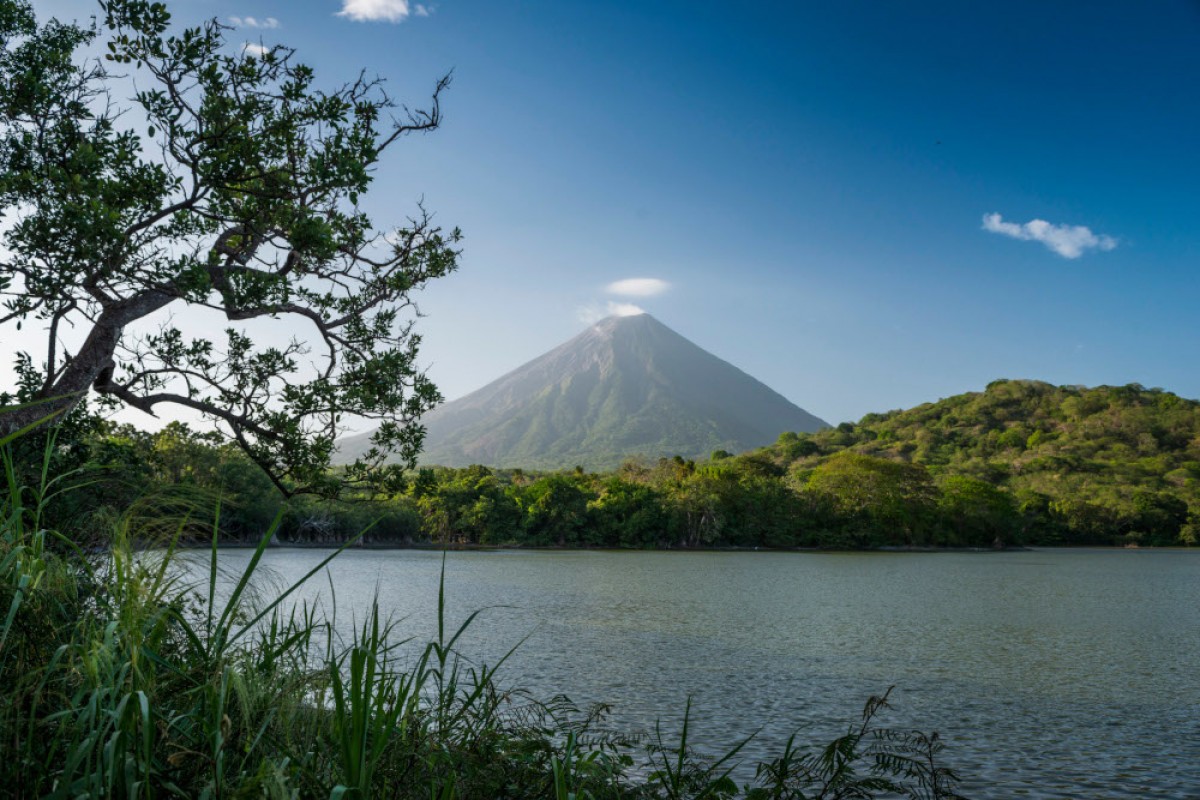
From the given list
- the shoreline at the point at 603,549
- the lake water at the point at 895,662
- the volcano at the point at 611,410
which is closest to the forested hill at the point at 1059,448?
the shoreline at the point at 603,549

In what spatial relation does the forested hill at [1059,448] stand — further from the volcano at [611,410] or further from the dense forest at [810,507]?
the volcano at [611,410]

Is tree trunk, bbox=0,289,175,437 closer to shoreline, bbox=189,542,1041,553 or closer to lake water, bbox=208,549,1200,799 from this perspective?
lake water, bbox=208,549,1200,799

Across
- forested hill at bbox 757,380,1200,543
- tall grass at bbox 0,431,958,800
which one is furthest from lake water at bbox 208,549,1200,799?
forested hill at bbox 757,380,1200,543

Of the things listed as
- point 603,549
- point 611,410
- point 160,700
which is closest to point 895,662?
point 160,700

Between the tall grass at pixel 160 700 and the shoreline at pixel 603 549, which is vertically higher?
the tall grass at pixel 160 700

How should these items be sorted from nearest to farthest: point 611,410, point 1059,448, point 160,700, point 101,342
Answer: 1. point 160,700
2. point 101,342
3. point 1059,448
4. point 611,410

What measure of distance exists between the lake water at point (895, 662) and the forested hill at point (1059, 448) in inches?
1727

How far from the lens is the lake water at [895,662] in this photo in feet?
19.9

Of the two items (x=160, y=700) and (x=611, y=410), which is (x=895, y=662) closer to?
(x=160, y=700)

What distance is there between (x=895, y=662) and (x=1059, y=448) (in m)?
76.2

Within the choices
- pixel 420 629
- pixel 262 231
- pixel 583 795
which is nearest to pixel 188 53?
pixel 262 231

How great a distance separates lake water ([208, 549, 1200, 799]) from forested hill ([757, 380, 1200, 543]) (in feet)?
144

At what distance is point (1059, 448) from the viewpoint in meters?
75.1

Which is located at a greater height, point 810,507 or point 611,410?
point 611,410
